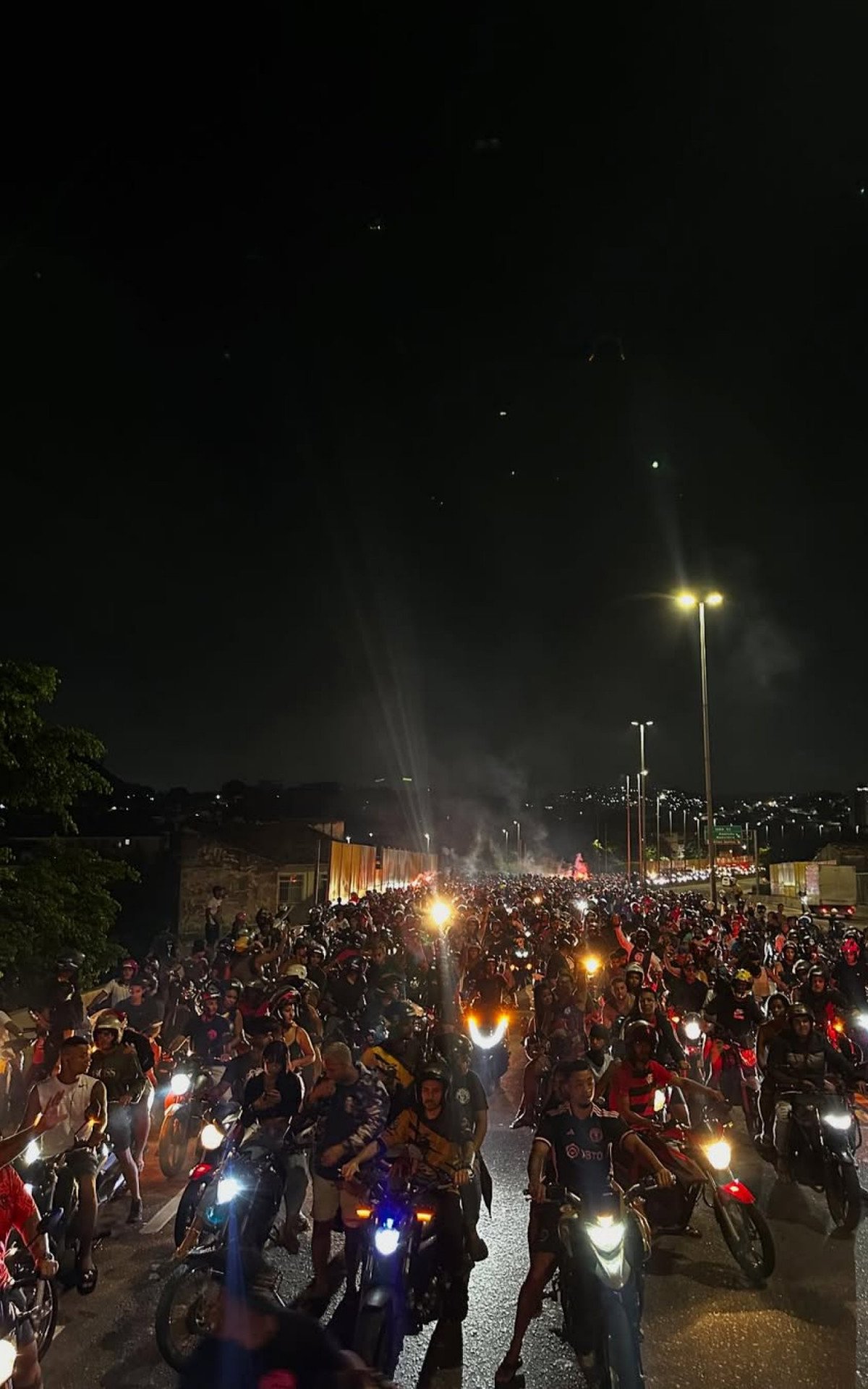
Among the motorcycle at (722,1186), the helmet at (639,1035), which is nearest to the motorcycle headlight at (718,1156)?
the motorcycle at (722,1186)

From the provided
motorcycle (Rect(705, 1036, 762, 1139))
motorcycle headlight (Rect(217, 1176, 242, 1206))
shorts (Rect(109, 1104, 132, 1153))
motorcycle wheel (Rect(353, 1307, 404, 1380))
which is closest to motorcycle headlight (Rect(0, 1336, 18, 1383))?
motorcycle wheel (Rect(353, 1307, 404, 1380))

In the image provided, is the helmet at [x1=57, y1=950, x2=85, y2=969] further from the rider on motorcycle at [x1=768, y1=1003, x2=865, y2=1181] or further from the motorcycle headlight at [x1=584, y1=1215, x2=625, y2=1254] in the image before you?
the rider on motorcycle at [x1=768, y1=1003, x2=865, y2=1181]

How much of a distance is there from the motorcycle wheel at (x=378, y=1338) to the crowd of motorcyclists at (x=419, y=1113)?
10mm

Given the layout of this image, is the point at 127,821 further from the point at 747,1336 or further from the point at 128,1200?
the point at 747,1336

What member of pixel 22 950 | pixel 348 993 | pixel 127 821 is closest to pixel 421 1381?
pixel 348 993

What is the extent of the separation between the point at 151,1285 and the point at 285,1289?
88 centimetres

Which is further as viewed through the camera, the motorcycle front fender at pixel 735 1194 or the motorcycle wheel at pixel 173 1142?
the motorcycle wheel at pixel 173 1142

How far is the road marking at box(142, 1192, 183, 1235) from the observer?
683 centimetres

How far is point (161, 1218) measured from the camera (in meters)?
7.13

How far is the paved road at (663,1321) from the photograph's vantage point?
4.69 metres

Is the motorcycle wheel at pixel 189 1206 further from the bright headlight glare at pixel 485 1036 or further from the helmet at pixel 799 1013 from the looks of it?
the bright headlight glare at pixel 485 1036

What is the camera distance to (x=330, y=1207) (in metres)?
5.51

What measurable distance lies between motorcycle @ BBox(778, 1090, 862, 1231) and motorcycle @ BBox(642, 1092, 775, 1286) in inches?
44.2

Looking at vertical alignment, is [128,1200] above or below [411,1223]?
below
